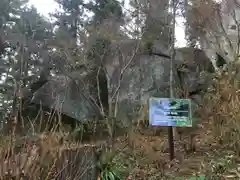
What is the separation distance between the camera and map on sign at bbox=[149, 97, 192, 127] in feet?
16.3

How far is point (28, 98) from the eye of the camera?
1355cm

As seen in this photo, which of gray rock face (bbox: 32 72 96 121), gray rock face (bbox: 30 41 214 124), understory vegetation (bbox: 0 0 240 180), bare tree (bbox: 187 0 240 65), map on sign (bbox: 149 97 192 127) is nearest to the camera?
understory vegetation (bbox: 0 0 240 180)

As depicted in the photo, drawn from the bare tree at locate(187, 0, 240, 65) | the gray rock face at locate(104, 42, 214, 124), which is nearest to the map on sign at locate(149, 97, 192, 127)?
the bare tree at locate(187, 0, 240, 65)

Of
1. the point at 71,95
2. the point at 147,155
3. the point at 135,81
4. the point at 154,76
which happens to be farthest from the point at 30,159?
the point at 71,95

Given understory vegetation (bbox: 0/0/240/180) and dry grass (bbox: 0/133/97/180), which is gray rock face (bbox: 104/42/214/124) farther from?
dry grass (bbox: 0/133/97/180)

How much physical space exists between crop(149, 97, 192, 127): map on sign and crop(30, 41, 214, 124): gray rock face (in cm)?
546

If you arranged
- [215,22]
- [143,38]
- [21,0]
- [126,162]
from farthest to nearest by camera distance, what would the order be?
[21,0] → [143,38] → [215,22] → [126,162]

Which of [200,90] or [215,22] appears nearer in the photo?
[215,22]

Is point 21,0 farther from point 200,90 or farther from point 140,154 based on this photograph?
point 140,154

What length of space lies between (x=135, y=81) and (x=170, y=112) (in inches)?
256

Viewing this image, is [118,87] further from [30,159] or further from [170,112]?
[30,159]

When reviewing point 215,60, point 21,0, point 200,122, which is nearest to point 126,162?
point 200,122

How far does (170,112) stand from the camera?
197 inches

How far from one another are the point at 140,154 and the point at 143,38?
17.4ft
